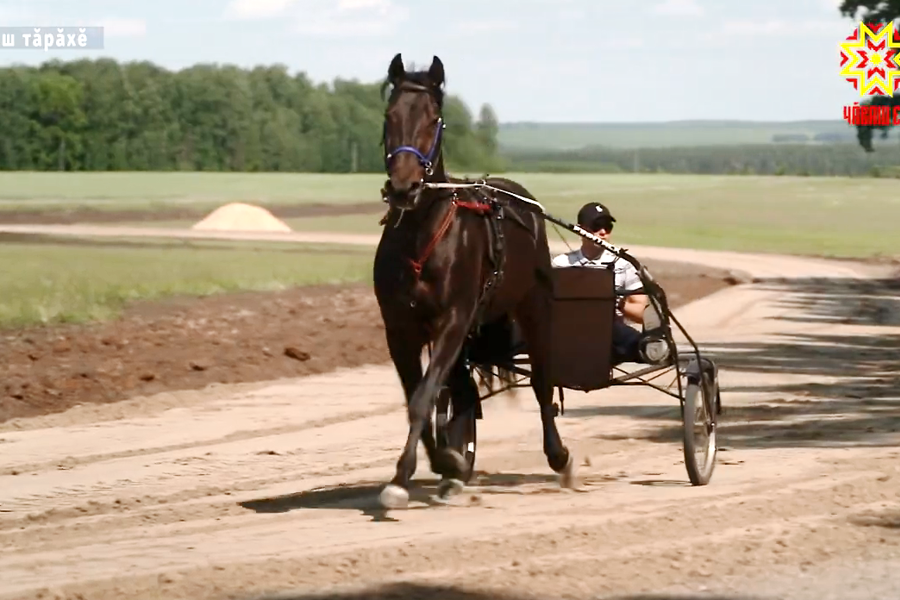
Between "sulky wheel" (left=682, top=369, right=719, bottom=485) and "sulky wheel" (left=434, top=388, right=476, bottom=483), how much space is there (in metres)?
1.18

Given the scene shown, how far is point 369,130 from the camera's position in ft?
346

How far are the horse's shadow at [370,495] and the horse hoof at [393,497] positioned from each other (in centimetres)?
7

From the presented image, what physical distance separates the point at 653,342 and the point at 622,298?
708 mm

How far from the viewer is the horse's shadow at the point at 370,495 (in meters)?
10.1

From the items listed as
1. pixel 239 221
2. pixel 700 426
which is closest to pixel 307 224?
pixel 239 221

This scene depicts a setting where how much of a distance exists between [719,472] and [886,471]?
3.16 feet

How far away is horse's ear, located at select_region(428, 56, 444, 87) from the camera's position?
10.0 m

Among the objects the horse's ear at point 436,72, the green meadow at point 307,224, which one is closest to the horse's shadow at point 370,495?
the green meadow at point 307,224

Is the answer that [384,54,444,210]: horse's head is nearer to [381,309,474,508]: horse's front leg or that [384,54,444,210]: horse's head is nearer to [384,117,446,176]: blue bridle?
[384,117,446,176]: blue bridle

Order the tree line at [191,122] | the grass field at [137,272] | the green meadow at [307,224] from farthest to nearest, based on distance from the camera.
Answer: the tree line at [191,122]
the green meadow at [307,224]
the grass field at [137,272]

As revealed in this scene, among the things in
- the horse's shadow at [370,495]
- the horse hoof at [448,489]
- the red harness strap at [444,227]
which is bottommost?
the horse's shadow at [370,495]

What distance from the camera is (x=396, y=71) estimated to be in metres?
10.0

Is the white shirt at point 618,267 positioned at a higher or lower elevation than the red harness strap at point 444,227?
lower

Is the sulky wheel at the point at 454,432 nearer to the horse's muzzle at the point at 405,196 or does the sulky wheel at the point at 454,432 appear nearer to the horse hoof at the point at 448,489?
the horse hoof at the point at 448,489
